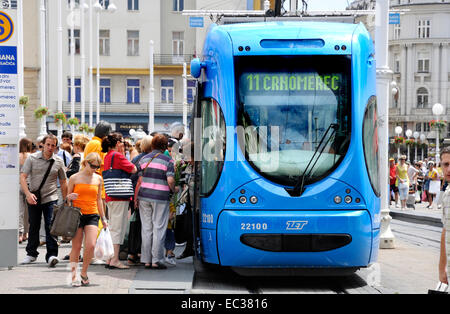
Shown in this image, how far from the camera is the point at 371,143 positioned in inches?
443

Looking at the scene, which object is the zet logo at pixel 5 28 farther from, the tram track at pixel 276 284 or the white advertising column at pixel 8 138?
the tram track at pixel 276 284

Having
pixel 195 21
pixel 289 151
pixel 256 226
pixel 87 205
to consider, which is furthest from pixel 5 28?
pixel 195 21

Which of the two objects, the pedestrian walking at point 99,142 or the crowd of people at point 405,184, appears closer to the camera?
the pedestrian walking at point 99,142

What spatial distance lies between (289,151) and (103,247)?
253 cm

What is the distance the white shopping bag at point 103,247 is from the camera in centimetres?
1048

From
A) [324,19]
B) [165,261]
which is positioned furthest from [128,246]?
[324,19]

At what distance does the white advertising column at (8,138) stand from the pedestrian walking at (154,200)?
169 centimetres

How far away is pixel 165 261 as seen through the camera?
1272 centimetres

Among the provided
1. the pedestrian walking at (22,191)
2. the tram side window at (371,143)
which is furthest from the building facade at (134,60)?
the tram side window at (371,143)

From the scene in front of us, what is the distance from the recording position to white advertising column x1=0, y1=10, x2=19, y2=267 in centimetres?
1134

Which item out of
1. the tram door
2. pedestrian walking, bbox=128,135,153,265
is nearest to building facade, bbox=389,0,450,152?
pedestrian walking, bbox=128,135,153,265

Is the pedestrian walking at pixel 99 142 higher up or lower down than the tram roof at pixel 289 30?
lower down

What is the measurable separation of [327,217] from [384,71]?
18.4ft

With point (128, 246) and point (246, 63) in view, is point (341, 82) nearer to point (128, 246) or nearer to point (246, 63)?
point (246, 63)
